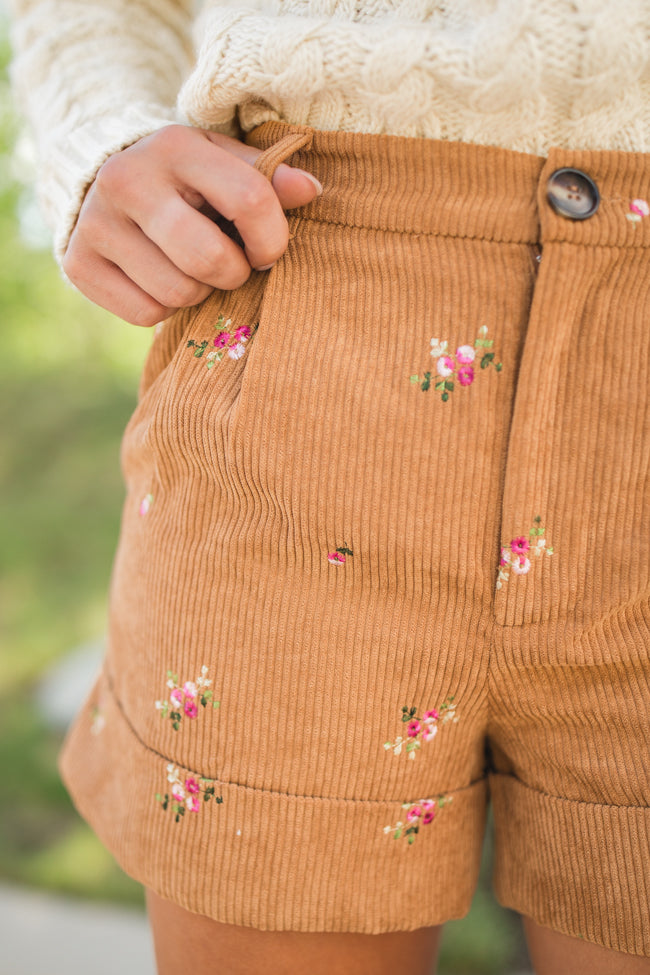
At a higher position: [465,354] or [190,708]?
[465,354]

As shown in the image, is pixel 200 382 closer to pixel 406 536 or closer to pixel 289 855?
pixel 406 536

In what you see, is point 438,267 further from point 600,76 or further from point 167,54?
point 167,54

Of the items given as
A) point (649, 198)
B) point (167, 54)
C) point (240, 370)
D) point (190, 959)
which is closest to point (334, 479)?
point (240, 370)

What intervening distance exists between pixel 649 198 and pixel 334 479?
0.35 meters

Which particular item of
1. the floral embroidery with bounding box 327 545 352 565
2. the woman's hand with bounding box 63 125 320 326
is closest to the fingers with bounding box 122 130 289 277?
the woman's hand with bounding box 63 125 320 326

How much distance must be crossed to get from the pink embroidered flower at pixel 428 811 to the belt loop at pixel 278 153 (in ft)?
1.88

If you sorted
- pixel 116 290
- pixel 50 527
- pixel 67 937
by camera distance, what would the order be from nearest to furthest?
pixel 116 290, pixel 67 937, pixel 50 527

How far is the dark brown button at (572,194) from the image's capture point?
0.66 meters

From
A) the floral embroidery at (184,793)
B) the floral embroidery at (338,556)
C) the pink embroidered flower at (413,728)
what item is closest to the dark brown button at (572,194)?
the floral embroidery at (338,556)

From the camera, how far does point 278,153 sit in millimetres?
692

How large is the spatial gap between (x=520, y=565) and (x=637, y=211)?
31 centimetres

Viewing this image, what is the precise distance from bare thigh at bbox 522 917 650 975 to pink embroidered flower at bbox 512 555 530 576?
35 centimetres

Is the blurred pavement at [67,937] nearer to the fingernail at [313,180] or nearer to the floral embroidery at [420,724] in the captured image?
the floral embroidery at [420,724]

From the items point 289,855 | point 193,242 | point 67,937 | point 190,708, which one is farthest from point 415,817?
point 67,937
